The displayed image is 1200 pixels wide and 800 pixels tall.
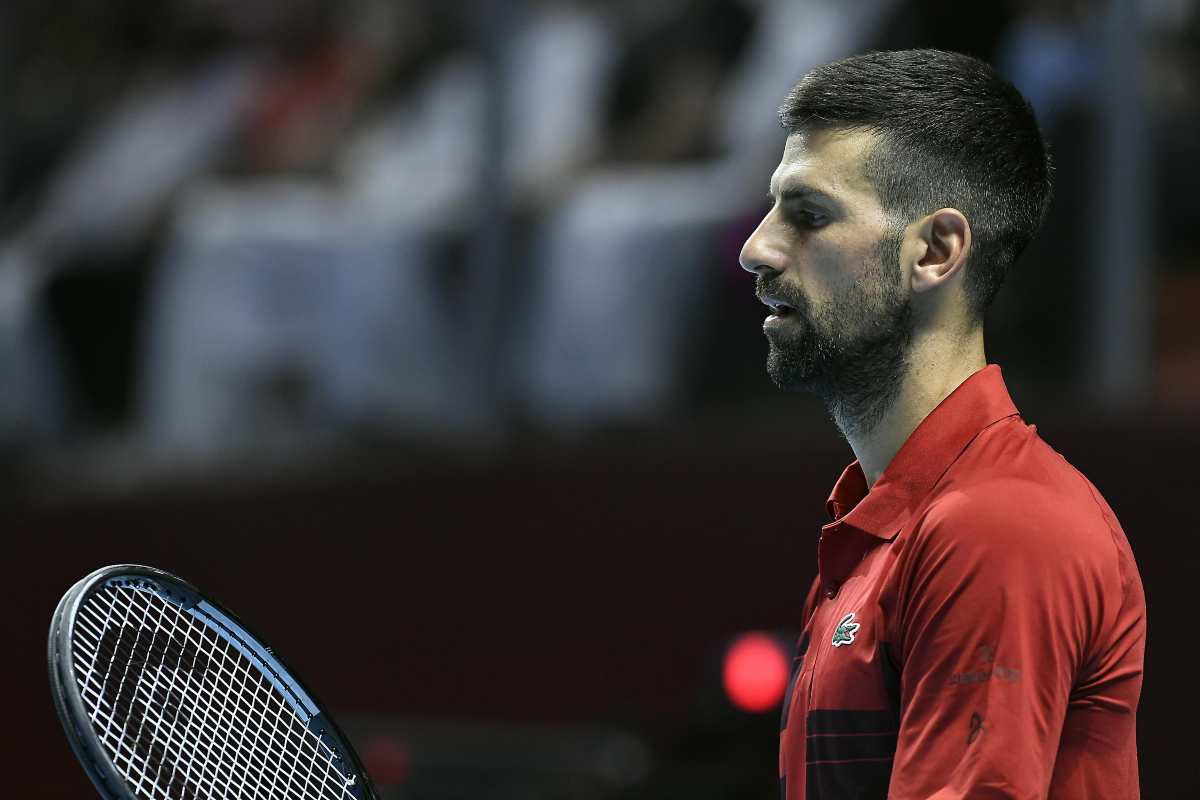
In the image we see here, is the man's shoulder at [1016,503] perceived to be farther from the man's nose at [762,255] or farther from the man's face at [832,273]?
the man's nose at [762,255]

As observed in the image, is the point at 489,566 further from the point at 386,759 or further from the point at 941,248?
the point at 941,248

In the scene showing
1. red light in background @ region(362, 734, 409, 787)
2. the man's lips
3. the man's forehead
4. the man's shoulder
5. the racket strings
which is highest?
the man's forehead

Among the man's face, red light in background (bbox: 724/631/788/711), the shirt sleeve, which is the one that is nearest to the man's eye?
the man's face

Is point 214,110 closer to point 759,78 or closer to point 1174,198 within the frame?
→ point 759,78

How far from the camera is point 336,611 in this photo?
5488 mm

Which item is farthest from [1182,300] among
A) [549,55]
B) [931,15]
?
[549,55]

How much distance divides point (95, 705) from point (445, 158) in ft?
11.9

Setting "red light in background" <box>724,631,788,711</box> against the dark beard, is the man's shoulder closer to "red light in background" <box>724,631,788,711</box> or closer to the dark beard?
the dark beard

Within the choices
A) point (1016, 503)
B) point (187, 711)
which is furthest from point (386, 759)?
point (1016, 503)

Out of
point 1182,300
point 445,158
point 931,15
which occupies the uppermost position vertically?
point 931,15

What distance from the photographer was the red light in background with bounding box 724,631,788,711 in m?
3.98

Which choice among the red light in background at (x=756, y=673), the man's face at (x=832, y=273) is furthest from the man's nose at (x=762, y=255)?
the red light in background at (x=756, y=673)

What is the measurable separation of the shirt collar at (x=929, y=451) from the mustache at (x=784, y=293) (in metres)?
0.15

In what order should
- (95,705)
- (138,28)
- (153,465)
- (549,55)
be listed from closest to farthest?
(95,705) < (549,55) < (153,465) < (138,28)
